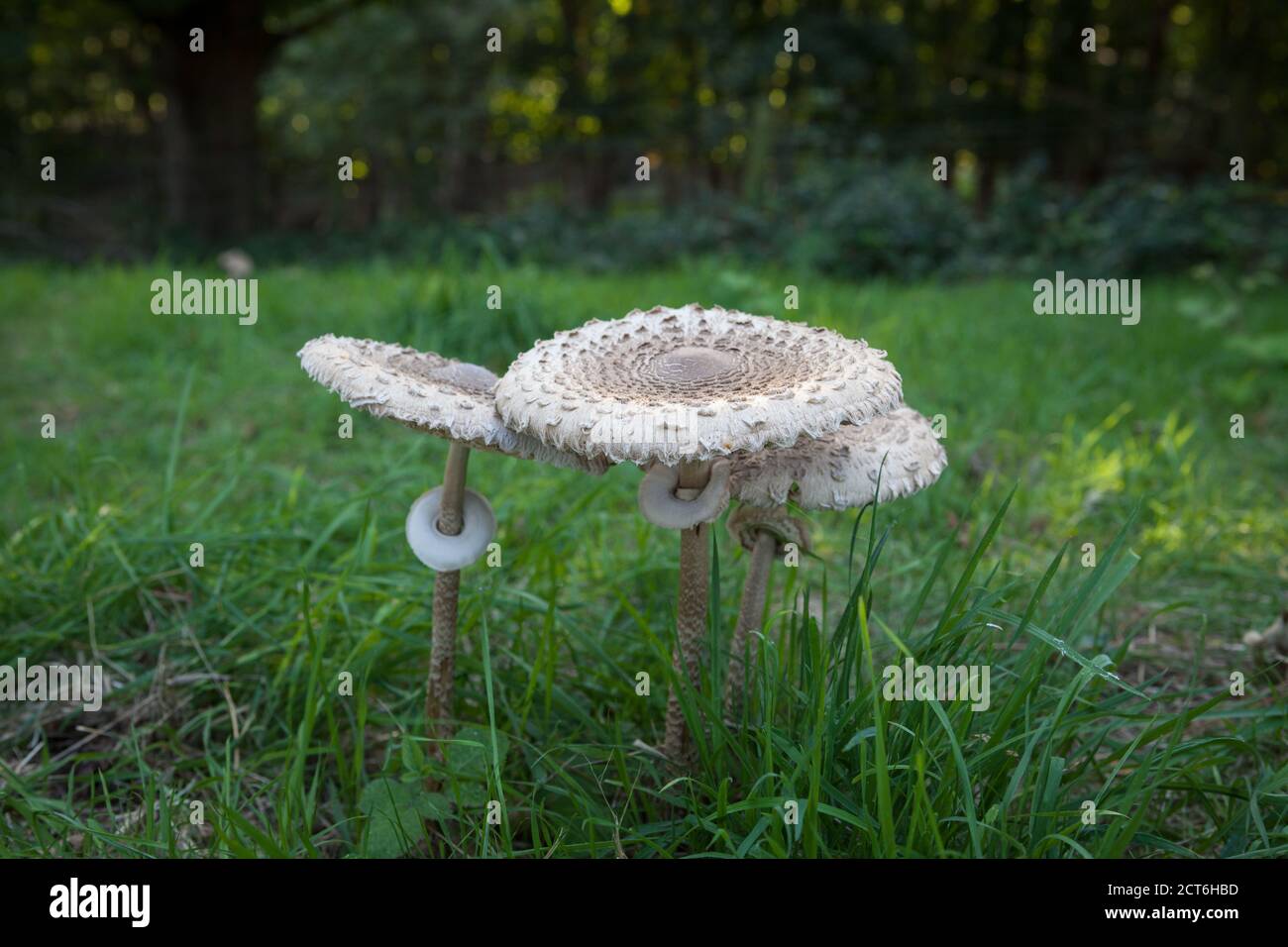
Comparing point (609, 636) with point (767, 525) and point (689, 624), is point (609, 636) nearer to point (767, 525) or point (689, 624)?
point (689, 624)

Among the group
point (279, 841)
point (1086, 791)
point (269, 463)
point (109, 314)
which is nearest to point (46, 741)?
point (279, 841)

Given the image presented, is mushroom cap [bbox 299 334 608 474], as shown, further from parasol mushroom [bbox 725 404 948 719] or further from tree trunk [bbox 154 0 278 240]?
tree trunk [bbox 154 0 278 240]

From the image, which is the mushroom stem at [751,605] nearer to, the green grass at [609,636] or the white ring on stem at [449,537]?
the green grass at [609,636]

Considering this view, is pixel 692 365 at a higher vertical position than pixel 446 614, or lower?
higher

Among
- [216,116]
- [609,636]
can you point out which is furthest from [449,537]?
Answer: [216,116]

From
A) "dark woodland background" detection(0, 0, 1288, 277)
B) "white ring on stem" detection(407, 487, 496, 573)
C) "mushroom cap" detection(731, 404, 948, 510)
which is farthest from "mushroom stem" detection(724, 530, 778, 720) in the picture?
"dark woodland background" detection(0, 0, 1288, 277)
